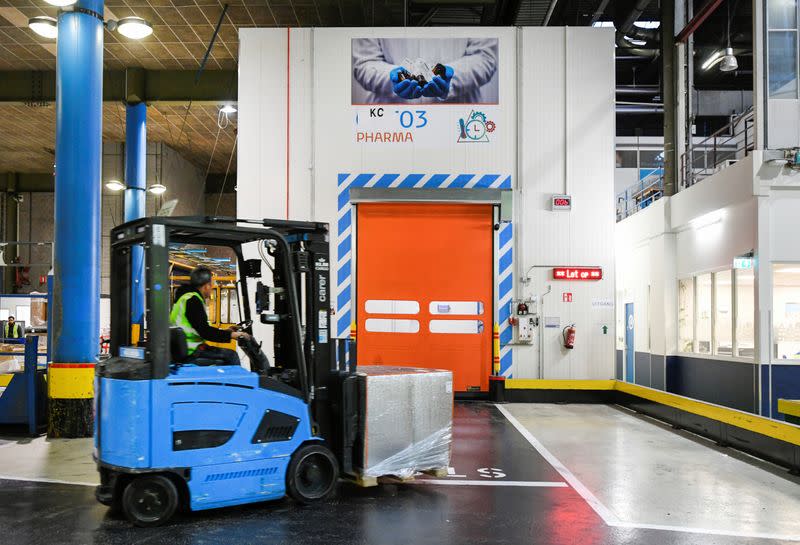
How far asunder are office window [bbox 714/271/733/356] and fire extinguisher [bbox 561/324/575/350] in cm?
255

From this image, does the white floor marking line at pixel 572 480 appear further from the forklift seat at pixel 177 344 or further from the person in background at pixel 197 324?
the forklift seat at pixel 177 344

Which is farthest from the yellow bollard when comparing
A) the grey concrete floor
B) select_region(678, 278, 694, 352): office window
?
select_region(678, 278, 694, 352): office window

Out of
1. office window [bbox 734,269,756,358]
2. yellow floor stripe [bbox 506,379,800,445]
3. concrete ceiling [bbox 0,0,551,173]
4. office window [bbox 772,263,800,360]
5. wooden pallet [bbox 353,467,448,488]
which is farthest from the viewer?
concrete ceiling [bbox 0,0,551,173]

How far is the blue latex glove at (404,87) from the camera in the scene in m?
12.6

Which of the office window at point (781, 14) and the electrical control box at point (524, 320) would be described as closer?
the office window at point (781, 14)

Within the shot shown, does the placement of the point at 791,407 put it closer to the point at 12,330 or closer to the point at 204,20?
the point at 204,20

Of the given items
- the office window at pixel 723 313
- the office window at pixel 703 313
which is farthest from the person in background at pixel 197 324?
the office window at pixel 703 313

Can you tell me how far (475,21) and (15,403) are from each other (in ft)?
38.9

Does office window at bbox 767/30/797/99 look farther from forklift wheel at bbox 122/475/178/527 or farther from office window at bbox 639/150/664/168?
office window at bbox 639/150/664/168

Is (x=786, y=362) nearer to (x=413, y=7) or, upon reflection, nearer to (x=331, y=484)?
(x=331, y=484)

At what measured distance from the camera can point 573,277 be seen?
12.3 metres

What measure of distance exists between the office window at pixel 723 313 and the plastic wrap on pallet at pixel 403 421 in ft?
23.9

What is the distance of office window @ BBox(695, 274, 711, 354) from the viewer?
12.5m

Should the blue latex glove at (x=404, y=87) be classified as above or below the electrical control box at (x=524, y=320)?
above
